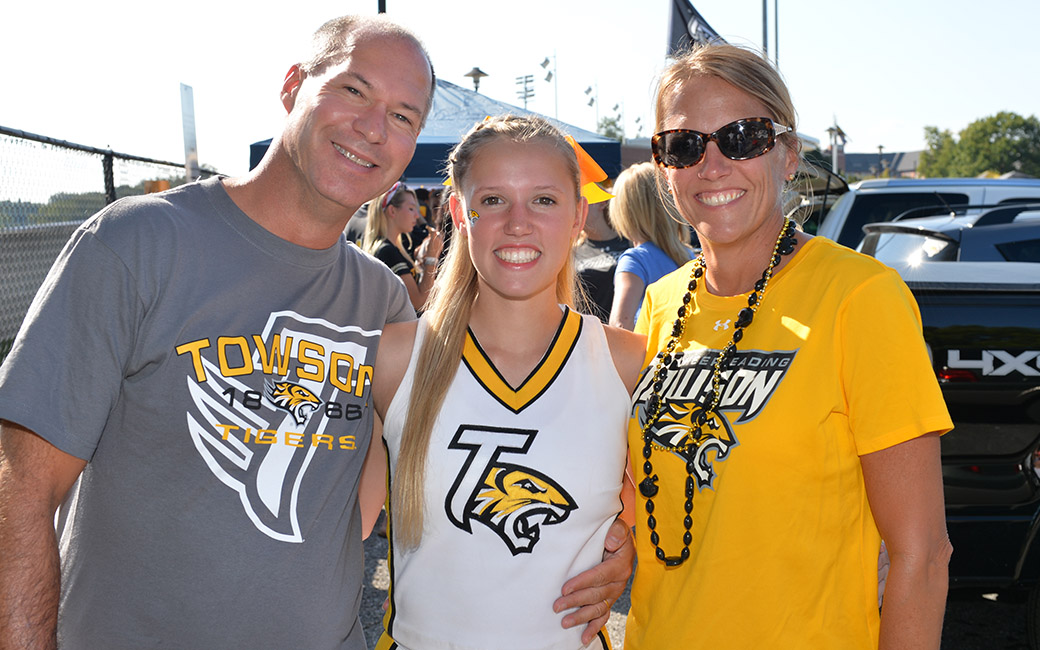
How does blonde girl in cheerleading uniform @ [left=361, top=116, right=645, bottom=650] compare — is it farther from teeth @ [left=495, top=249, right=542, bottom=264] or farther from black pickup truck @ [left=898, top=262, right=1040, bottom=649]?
black pickup truck @ [left=898, top=262, right=1040, bottom=649]

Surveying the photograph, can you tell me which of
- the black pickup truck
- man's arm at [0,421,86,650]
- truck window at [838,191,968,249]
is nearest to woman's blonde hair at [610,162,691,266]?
the black pickup truck

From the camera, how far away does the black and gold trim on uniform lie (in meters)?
2.17

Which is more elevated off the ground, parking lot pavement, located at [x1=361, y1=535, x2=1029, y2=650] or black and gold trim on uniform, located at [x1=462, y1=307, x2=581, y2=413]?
black and gold trim on uniform, located at [x1=462, y1=307, x2=581, y2=413]

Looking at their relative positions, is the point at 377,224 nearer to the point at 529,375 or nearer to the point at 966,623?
the point at 529,375

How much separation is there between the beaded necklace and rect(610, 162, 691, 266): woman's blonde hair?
242 centimetres

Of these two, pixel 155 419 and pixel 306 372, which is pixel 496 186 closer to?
pixel 306 372

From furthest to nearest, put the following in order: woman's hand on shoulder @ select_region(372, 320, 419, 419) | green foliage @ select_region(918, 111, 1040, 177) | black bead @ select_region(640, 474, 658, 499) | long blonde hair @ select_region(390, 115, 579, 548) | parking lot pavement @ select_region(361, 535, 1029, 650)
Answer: green foliage @ select_region(918, 111, 1040, 177) < parking lot pavement @ select_region(361, 535, 1029, 650) < woman's hand on shoulder @ select_region(372, 320, 419, 419) < long blonde hair @ select_region(390, 115, 579, 548) < black bead @ select_region(640, 474, 658, 499)

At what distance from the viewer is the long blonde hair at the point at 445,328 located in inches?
82.4

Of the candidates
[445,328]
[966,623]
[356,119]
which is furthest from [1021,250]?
[356,119]

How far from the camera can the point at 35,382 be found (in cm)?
163

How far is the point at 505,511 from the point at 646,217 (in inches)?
113

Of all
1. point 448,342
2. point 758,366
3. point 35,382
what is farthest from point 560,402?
point 35,382

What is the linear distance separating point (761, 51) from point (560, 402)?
42.8 inches

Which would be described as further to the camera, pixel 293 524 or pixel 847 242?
pixel 847 242
